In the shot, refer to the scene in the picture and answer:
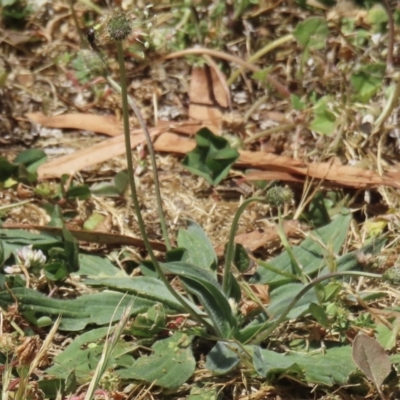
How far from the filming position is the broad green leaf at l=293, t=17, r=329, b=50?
319 cm

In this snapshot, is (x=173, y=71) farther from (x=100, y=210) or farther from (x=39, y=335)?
(x=39, y=335)

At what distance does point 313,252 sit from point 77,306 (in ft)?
2.44

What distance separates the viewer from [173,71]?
3.49m

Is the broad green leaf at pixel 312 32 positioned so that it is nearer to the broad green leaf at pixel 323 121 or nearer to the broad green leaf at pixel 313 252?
the broad green leaf at pixel 323 121

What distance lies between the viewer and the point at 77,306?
93.4 inches

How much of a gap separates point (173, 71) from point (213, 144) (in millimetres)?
650

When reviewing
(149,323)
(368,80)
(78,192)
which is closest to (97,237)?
(78,192)

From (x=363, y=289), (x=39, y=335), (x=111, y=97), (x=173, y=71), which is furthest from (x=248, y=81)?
(x=39, y=335)

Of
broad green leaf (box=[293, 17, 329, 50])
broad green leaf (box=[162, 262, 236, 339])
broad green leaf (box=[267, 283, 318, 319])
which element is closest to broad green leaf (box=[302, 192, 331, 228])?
broad green leaf (box=[267, 283, 318, 319])

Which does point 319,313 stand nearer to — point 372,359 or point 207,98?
point 372,359

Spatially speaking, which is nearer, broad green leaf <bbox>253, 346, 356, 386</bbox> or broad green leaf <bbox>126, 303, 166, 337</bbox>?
broad green leaf <bbox>253, 346, 356, 386</bbox>

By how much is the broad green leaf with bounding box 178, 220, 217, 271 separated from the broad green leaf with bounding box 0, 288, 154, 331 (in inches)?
8.7

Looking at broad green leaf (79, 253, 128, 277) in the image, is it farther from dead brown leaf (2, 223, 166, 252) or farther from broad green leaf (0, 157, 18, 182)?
broad green leaf (0, 157, 18, 182)

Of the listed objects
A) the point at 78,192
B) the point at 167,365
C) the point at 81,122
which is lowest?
Answer: the point at 167,365
